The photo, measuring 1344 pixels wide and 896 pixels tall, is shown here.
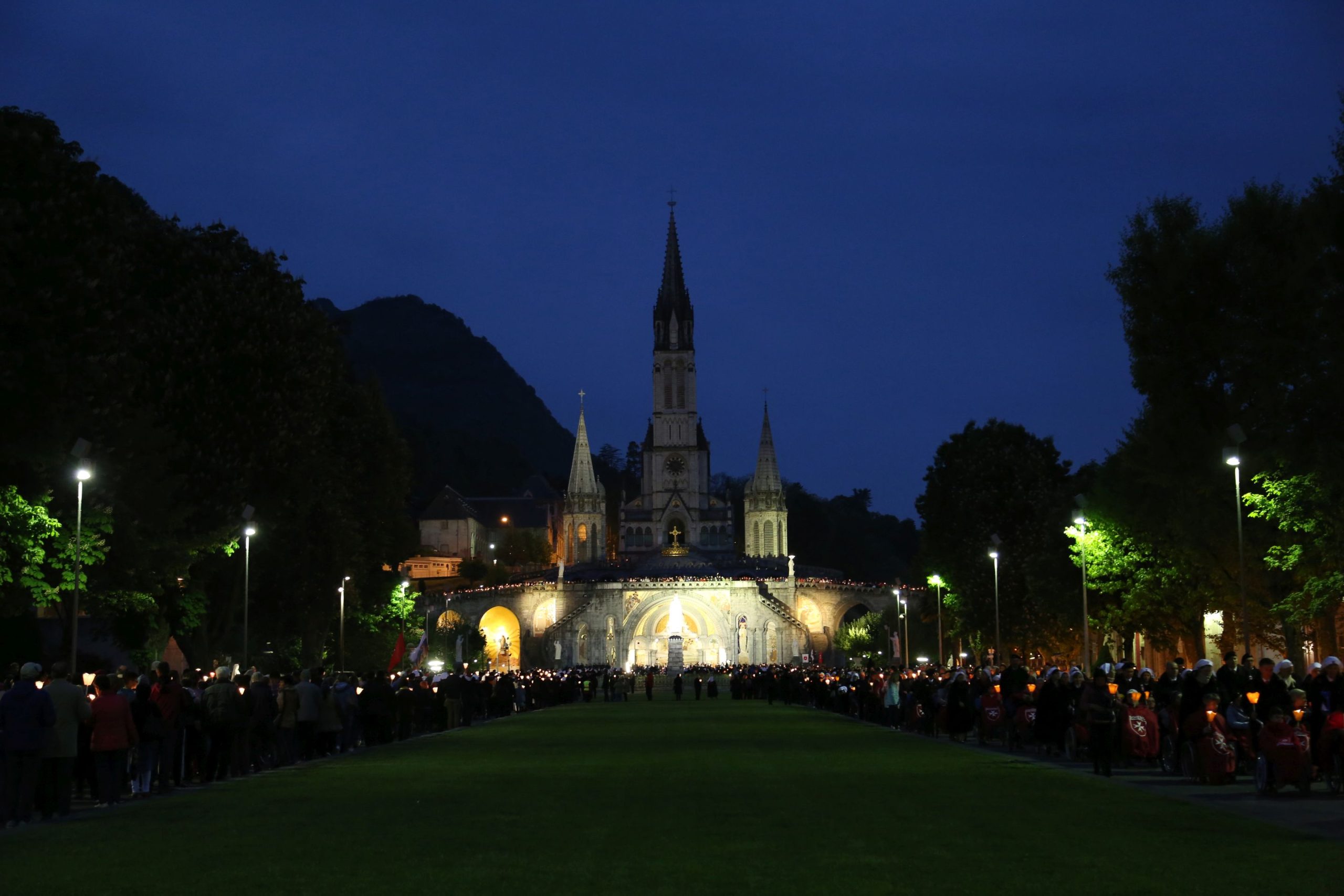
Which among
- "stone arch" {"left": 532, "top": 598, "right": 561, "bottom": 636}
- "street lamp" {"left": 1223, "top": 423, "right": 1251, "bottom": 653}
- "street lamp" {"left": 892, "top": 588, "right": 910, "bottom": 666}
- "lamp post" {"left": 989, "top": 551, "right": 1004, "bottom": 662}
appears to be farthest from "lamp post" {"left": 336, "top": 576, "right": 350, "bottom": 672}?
"stone arch" {"left": 532, "top": 598, "right": 561, "bottom": 636}

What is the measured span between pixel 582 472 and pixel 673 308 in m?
18.6

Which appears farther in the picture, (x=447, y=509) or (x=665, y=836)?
(x=447, y=509)

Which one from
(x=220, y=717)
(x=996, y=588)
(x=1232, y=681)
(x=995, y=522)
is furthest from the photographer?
(x=995, y=522)

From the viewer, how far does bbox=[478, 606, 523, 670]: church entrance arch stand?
135375mm

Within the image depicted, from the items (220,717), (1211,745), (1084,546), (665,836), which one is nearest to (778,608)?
(1084,546)

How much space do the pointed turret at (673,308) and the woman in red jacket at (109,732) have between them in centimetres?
14859

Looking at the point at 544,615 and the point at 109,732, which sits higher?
the point at 544,615

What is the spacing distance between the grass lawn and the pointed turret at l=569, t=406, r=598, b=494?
138 m

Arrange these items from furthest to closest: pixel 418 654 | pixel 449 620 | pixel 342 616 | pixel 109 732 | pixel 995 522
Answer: pixel 449 620
pixel 995 522
pixel 418 654
pixel 342 616
pixel 109 732

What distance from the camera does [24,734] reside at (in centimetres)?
1711

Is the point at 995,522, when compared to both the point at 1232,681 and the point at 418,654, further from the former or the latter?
the point at 1232,681

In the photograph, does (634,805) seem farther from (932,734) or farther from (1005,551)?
(1005,551)

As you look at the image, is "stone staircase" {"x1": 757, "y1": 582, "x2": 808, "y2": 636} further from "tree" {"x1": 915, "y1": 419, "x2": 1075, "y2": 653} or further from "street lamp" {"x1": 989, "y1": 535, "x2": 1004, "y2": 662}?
"street lamp" {"x1": 989, "y1": 535, "x2": 1004, "y2": 662}

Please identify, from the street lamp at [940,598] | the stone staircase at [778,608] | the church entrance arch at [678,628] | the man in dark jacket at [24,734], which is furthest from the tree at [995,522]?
the church entrance arch at [678,628]
